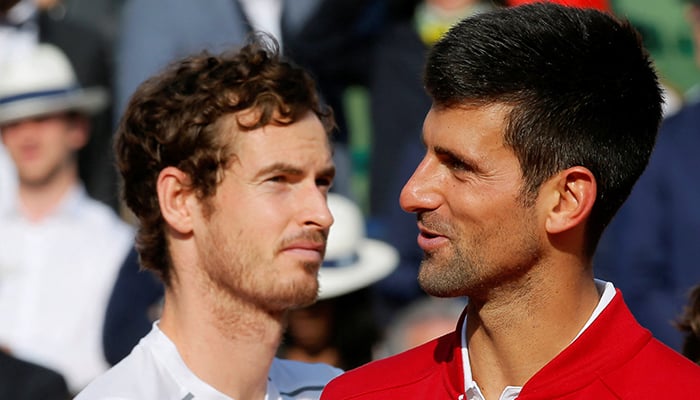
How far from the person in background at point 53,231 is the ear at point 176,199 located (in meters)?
2.37

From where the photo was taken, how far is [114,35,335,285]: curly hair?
13.7 feet

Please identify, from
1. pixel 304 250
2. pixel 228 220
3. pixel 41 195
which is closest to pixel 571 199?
pixel 304 250

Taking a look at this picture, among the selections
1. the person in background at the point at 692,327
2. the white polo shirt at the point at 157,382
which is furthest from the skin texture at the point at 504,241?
the white polo shirt at the point at 157,382

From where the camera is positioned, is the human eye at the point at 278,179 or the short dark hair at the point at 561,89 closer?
the short dark hair at the point at 561,89

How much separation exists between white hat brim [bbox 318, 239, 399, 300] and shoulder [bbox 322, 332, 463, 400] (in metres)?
2.02

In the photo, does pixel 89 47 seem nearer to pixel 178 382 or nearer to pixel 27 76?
pixel 27 76

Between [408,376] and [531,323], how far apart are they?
34 cm

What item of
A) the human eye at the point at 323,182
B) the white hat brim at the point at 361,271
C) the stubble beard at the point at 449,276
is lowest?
the white hat brim at the point at 361,271

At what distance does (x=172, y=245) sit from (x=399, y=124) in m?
2.82

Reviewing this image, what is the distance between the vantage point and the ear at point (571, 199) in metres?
3.19

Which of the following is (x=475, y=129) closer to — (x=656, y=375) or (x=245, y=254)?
(x=656, y=375)

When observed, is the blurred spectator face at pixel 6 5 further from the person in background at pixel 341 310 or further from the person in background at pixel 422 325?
the person in background at pixel 422 325

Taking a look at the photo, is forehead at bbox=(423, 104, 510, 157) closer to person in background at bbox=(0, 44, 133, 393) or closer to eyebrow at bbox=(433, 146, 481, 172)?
eyebrow at bbox=(433, 146, 481, 172)

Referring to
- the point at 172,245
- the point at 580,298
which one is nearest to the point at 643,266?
the point at 172,245
